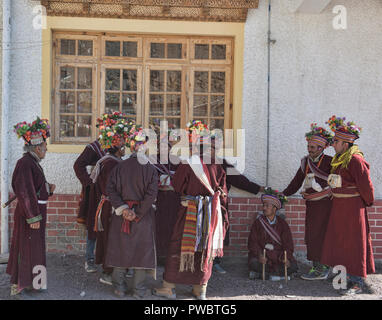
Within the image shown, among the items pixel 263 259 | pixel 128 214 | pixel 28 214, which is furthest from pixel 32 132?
pixel 263 259

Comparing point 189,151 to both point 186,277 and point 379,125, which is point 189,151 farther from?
point 379,125

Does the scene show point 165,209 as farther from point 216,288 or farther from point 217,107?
point 217,107

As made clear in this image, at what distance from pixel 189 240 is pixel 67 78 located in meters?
3.34

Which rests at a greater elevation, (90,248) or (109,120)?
(109,120)

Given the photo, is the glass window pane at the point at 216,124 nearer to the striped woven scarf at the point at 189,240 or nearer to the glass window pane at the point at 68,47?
the striped woven scarf at the point at 189,240

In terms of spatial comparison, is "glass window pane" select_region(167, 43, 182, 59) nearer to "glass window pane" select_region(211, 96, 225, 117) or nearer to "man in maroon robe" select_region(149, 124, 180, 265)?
"glass window pane" select_region(211, 96, 225, 117)

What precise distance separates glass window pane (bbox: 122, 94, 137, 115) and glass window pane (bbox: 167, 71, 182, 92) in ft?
1.85

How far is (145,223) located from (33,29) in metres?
3.47

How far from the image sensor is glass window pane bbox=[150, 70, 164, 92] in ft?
21.6

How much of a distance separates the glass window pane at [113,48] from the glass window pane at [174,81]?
84 centimetres

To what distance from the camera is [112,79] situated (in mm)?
6551

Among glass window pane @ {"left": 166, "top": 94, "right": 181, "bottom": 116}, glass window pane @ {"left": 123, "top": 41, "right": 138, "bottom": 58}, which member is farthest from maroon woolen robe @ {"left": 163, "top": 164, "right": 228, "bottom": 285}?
glass window pane @ {"left": 123, "top": 41, "right": 138, "bottom": 58}

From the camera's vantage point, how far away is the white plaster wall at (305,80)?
6.41m

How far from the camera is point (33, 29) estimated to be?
6211 millimetres
